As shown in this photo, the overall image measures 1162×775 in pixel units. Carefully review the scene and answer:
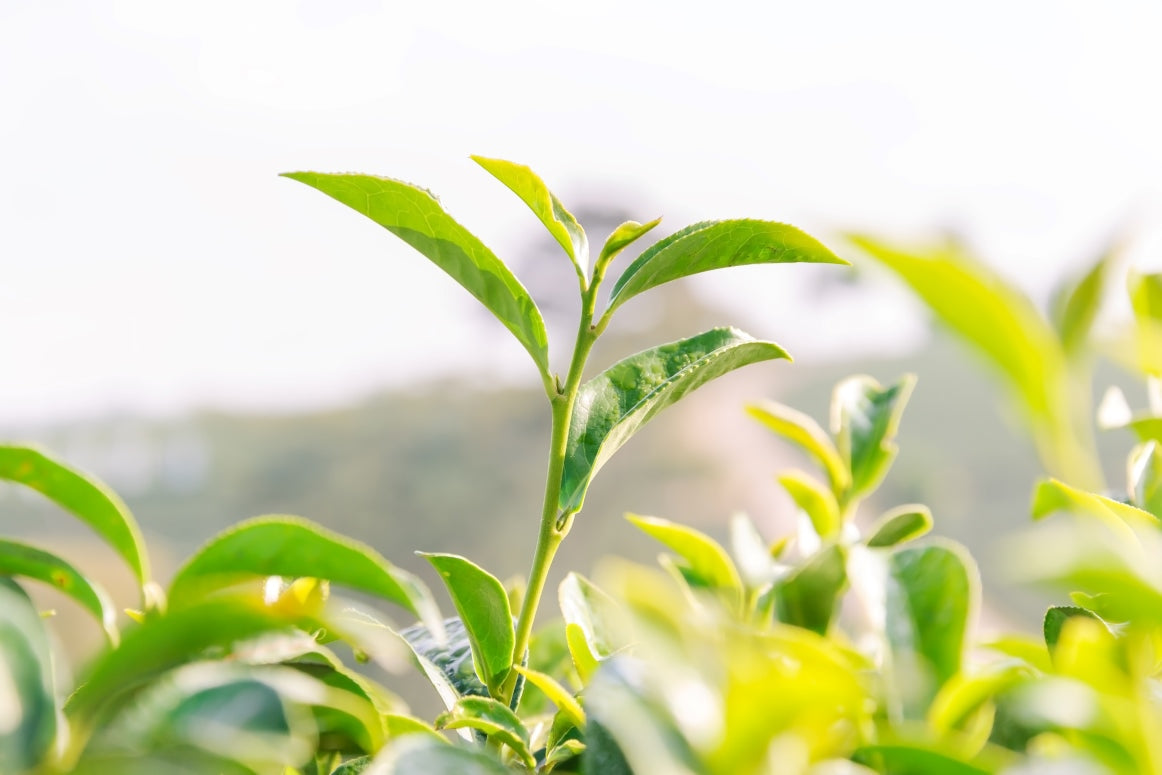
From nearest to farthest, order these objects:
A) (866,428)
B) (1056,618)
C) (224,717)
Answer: (224,717) → (1056,618) → (866,428)

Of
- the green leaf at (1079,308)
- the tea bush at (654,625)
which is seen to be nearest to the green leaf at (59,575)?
the tea bush at (654,625)

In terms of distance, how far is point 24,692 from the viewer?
7.6 inches

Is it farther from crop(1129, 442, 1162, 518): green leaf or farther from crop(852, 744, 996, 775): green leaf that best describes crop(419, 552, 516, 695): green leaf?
crop(1129, 442, 1162, 518): green leaf

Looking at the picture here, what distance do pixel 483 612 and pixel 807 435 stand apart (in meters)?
0.17

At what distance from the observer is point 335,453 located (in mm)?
14133

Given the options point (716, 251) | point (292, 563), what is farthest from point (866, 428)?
point (292, 563)

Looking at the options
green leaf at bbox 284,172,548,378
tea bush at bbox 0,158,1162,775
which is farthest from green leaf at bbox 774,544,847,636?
green leaf at bbox 284,172,548,378

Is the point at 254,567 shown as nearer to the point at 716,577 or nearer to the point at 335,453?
the point at 716,577

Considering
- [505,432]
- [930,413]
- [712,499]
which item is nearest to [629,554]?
[712,499]

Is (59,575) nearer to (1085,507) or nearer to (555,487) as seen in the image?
(555,487)

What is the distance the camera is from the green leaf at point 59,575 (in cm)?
26

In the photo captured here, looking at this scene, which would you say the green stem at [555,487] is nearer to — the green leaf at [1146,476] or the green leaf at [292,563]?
the green leaf at [292,563]

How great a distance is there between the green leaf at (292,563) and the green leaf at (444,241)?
112 mm

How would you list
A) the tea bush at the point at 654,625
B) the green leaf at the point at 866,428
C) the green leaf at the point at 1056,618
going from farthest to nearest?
the green leaf at the point at 866,428 → the green leaf at the point at 1056,618 → the tea bush at the point at 654,625
